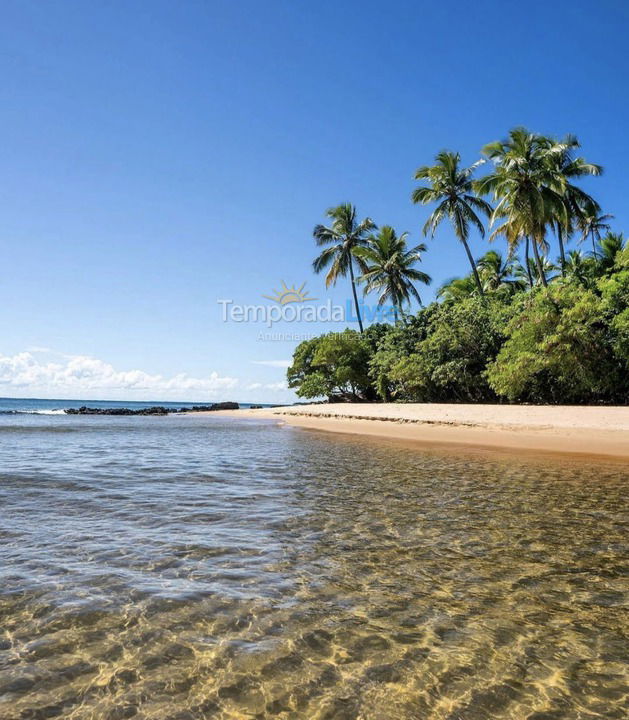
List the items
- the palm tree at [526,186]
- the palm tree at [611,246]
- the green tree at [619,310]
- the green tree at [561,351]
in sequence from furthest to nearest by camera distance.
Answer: the palm tree at [611,246], the palm tree at [526,186], the green tree at [561,351], the green tree at [619,310]

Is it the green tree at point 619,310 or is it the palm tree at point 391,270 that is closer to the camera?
the green tree at point 619,310

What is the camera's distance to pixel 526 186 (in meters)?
26.8

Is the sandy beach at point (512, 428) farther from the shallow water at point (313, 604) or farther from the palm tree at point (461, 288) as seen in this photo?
the palm tree at point (461, 288)

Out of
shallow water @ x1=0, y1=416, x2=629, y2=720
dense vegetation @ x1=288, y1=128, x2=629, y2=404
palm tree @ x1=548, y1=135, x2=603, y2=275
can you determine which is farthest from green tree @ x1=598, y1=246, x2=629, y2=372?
shallow water @ x1=0, y1=416, x2=629, y2=720

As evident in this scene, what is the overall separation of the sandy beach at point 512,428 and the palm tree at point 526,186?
1031 cm

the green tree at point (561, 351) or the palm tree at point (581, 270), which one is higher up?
the palm tree at point (581, 270)

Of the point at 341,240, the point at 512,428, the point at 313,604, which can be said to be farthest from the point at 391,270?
the point at 313,604

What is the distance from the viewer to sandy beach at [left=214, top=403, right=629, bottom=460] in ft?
45.0

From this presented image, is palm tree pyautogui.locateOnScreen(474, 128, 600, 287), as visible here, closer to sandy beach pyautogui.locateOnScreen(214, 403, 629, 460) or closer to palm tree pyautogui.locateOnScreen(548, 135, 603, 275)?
palm tree pyautogui.locateOnScreen(548, 135, 603, 275)

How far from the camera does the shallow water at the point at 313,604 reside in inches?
96.4

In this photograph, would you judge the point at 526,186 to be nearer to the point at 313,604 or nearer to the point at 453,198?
the point at 453,198

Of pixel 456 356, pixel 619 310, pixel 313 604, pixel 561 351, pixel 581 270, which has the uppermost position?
pixel 581 270

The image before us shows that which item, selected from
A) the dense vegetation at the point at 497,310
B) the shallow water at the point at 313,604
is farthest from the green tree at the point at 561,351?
the shallow water at the point at 313,604

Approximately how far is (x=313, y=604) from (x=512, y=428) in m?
15.3
